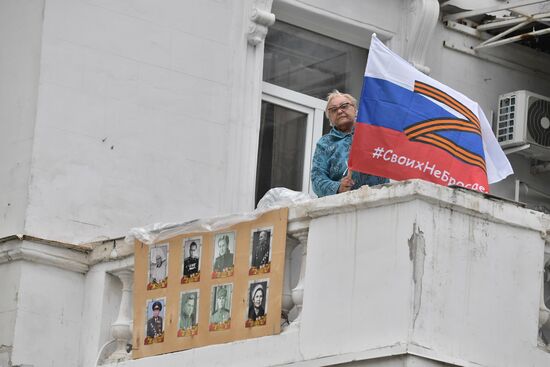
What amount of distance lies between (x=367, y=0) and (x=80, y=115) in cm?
330

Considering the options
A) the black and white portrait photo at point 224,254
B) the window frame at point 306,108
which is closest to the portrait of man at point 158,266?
the black and white portrait photo at point 224,254

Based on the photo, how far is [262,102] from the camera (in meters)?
15.9

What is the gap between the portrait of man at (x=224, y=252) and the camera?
507 inches

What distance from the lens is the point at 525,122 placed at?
669 inches

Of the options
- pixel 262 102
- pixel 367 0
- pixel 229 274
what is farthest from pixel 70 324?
pixel 367 0

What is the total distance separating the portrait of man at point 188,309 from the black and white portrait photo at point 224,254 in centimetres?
23

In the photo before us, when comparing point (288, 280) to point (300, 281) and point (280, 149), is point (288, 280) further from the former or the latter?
point (280, 149)

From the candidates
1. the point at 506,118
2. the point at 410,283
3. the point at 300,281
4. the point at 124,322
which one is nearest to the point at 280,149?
the point at 506,118

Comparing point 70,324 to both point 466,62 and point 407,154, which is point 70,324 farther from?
point 466,62

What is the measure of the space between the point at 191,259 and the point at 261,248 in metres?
0.70

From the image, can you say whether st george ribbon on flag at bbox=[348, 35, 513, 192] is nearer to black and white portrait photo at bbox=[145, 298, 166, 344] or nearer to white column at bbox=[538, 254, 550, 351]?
white column at bbox=[538, 254, 550, 351]

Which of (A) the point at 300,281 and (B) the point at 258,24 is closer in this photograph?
(A) the point at 300,281

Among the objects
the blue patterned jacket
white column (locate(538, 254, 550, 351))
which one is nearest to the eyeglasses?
the blue patterned jacket

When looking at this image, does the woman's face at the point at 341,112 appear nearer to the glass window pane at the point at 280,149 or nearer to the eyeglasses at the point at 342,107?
the eyeglasses at the point at 342,107
